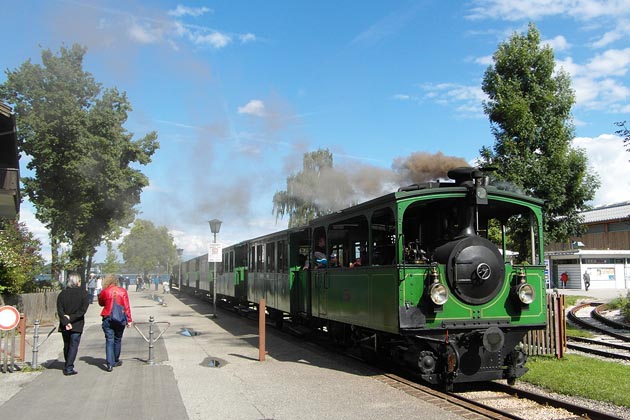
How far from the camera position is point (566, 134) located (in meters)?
14.1

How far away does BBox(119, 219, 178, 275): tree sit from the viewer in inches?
3027

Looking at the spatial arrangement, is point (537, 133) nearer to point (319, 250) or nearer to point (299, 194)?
point (319, 250)

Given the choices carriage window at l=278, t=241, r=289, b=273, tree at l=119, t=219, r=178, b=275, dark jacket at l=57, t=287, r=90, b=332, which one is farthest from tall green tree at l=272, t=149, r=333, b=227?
tree at l=119, t=219, r=178, b=275

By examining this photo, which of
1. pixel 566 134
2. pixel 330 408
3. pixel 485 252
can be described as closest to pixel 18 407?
pixel 330 408

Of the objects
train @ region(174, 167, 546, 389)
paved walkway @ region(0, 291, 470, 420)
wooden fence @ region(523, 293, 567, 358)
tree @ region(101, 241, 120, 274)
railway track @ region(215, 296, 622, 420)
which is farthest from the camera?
tree @ region(101, 241, 120, 274)

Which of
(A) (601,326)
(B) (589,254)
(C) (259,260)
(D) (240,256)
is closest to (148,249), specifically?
(B) (589,254)

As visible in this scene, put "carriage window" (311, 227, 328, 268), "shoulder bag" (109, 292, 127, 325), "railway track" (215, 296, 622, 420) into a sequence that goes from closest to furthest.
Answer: "railway track" (215, 296, 622, 420)
"shoulder bag" (109, 292, 127, 325)
"carriage window" (311, 227, 328, 268)

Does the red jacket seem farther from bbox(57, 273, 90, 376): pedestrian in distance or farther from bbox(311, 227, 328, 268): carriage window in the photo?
bbox(311, 227, 328, 268): carriage window

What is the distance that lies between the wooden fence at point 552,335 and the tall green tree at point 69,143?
18586mm

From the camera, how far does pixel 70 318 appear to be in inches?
336

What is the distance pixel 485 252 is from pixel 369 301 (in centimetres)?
196

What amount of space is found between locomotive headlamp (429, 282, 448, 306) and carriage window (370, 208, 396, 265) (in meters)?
1.03

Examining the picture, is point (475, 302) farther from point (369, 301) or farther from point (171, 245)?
point (171, 245)

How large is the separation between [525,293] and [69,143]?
1973 cm
